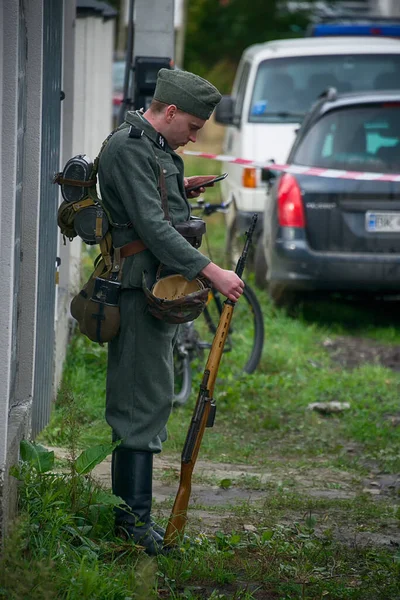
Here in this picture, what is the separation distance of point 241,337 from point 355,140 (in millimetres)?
1957

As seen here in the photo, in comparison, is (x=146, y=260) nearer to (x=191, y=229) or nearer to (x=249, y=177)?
(x=191, y=229)

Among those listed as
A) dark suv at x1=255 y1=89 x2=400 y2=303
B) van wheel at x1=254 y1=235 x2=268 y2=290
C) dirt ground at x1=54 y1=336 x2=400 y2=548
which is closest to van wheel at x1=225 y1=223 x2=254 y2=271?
van wheel at x1=254 y1=235 x2=268 y2=290

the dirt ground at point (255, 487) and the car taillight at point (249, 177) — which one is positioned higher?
the car taillight at point (249, 177)

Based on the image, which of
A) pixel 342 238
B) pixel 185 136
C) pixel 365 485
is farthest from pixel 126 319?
pixel 342 238

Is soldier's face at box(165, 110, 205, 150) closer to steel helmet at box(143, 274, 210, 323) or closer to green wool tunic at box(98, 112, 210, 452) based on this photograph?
green wool tunic at box(98, 112, 210, 452)

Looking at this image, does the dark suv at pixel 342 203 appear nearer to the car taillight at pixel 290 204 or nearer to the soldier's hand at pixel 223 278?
the car taillight at pixel 290 204

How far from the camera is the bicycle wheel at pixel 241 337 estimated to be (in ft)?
25.5

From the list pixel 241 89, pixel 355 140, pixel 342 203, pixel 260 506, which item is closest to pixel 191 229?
pixel 260 506

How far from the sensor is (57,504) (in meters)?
4.38

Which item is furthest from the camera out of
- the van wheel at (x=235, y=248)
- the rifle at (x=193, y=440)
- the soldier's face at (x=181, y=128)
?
the van wheel at (x=235, y=248)

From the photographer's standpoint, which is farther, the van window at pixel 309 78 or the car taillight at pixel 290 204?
the van window at pixel 309 78

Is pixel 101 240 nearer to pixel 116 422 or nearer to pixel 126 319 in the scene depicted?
pixel 126 319

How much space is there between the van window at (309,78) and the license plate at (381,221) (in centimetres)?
294

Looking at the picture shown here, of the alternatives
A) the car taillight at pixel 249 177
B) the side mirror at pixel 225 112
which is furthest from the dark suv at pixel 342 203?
the side mirror at pixel 225 112
